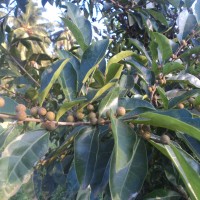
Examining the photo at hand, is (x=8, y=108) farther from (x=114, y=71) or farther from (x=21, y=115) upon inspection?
(x=114, y=71)

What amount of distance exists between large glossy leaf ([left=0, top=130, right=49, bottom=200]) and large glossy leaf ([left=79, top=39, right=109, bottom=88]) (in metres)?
0.22

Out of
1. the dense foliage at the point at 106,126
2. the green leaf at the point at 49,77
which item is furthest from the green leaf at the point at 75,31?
the green leaf at the point at 49,77

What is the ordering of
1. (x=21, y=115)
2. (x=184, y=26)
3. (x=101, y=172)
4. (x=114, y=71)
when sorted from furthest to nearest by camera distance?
(x=184, y=26) → (x=114, y=71) → (x=101, y=172) → (x=21, y=115)

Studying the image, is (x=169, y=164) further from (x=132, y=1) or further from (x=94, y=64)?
(x=132, y=1)

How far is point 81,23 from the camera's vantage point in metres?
1.01

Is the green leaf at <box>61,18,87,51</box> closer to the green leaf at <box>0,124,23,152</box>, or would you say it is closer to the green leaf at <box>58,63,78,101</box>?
the green leaf at <box>58,63,78,101</box>

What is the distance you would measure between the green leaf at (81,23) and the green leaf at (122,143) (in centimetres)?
35

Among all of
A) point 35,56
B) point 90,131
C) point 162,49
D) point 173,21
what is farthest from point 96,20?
point 90,131

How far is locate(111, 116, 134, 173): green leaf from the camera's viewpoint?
630 millimetres

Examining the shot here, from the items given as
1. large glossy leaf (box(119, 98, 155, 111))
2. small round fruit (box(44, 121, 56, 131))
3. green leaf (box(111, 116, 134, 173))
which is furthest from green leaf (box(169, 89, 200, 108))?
small round fruit (box(44, 121, 56, 131))

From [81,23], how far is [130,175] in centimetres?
51

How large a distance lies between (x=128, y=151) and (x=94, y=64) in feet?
0.96

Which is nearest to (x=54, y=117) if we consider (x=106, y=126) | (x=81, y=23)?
(x=106, y=126)

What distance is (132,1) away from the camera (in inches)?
68.8
